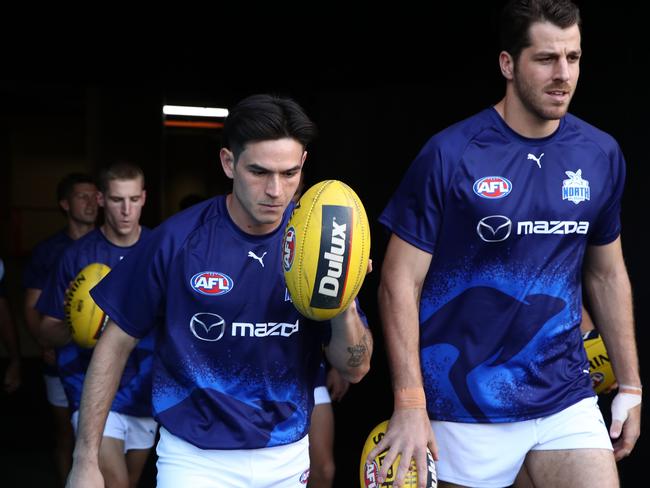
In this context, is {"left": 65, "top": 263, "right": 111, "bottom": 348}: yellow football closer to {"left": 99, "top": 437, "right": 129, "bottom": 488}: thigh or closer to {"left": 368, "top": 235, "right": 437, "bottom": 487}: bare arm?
{"left": 99, "top": 437, "right": 129, "bottom": 488}: thigh

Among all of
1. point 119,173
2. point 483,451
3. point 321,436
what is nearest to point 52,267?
point 119,173

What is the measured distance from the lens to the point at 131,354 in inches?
184

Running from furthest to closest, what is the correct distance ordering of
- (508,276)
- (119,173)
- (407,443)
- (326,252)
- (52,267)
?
(52,267) < (119,173) < (508,276) < (407,443) < (326,252)

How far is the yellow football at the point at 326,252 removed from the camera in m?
2.64

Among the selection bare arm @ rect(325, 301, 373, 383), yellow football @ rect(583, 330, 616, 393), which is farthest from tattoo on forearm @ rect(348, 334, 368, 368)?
yellow football @ rect(583, 330, 616, 393)

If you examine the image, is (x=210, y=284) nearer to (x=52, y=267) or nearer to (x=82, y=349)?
(x=82, y=349)

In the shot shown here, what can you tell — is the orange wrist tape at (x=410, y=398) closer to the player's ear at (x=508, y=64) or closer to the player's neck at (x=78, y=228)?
the player's ear at (x=508, y=64)

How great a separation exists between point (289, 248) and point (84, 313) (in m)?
2.00

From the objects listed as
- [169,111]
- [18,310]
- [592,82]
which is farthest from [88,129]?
[592,82]

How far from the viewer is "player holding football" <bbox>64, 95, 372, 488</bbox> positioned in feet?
10.1

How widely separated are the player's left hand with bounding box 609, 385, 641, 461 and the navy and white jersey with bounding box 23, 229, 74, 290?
4.14 metres

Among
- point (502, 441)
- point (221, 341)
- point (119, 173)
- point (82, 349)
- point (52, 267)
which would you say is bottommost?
point (82, 349)

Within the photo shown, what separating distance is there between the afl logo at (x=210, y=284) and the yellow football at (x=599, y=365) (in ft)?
5.77

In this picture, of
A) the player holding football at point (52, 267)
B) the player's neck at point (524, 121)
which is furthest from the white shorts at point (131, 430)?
the player's neck at point (524, 121)
